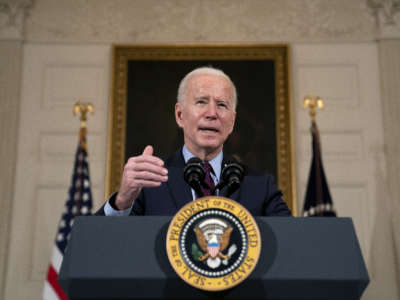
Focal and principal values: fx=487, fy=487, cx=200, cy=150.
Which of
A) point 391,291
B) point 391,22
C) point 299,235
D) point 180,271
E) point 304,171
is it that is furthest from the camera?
point 391,22

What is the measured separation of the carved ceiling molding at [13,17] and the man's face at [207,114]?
471cm

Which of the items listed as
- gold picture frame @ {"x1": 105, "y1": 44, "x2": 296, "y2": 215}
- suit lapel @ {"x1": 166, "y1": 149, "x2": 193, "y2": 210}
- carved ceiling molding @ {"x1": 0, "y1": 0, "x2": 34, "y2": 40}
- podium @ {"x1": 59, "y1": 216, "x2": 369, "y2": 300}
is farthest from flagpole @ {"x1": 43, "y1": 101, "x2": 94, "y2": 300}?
podium @ {"x1": 59, "y1": 216, "x2": 369, "y2": 300}

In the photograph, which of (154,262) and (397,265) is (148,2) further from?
(154,262)

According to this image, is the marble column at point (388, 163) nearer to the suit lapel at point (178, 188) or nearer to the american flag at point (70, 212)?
the american flag at point (70, 212)

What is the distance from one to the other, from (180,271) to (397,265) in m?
5.07

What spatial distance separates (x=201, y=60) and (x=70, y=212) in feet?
8.54

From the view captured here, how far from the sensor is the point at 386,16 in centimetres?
641

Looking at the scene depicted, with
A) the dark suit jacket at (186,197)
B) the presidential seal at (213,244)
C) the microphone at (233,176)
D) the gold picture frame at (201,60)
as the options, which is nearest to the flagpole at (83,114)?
the gold picture frame at (201,60)

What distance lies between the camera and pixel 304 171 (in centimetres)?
595

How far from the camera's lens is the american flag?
15.6 feet

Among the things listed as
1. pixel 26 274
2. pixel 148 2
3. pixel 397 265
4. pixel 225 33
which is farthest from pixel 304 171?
pixel 26 274

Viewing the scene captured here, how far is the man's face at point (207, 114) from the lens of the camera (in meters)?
2.38

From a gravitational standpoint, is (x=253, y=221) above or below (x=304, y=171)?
below

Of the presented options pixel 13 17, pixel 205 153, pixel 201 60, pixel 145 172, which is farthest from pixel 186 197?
pixel 13 17
